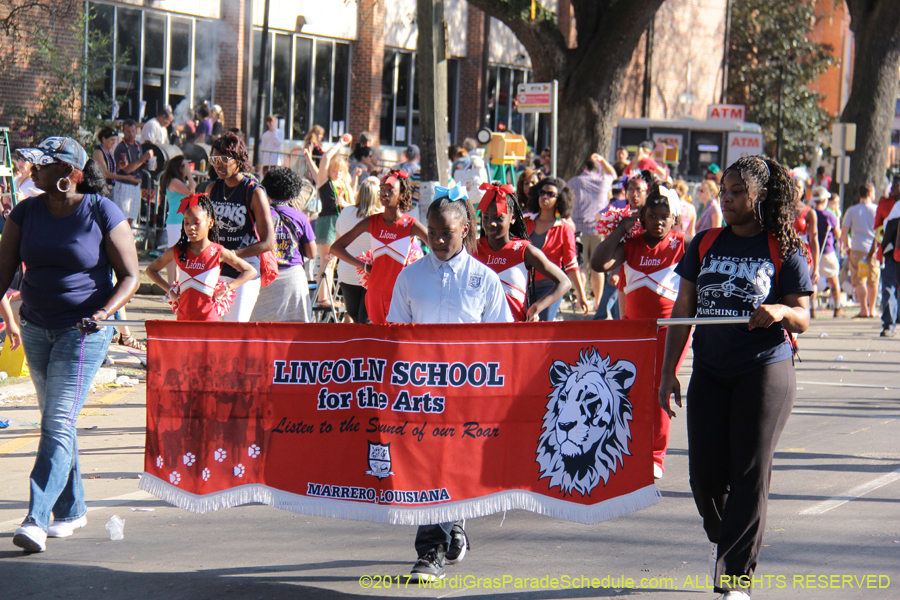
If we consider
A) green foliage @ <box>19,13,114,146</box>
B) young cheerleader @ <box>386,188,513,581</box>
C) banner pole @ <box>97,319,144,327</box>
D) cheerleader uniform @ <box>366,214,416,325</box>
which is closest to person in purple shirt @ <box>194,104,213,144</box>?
green foliage @ <box>19,13,114,146</box>

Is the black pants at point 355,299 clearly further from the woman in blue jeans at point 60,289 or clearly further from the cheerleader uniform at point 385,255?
the woman in blue jeans at point 60,289

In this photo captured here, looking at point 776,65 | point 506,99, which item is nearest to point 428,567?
point 506,99

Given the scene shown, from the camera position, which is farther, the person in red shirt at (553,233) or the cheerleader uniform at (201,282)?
the person in red shirt at (553,233)

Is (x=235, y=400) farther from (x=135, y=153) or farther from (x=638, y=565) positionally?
(x=135, y=153)

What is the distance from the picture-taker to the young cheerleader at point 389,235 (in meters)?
8.27

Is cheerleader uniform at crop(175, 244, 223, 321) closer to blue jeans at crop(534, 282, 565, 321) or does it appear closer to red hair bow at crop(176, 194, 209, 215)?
red hair bow at crop(176, 194, 209, 215)

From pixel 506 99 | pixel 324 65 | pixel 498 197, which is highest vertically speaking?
pixel 324 65

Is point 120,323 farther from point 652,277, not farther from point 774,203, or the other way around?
point 652,277

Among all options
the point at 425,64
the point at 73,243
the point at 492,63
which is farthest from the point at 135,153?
the point at 492,63

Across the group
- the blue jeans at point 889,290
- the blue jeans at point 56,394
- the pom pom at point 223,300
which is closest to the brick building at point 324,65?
the blue jeans at point 889,290

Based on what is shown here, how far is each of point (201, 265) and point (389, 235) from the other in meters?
1.82

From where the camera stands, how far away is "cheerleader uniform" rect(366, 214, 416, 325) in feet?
27.0

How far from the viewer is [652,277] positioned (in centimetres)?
712

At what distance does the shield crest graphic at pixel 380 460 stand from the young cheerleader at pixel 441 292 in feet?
1.23
